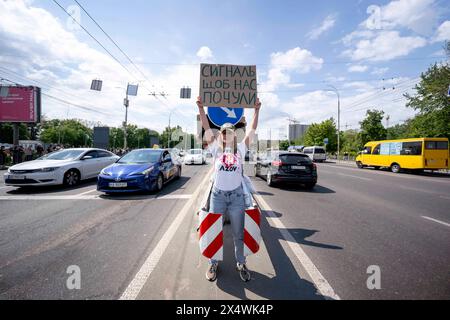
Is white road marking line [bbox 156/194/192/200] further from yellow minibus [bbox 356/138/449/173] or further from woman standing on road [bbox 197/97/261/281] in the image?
yellow minibus [bbox 356/138/449/173]

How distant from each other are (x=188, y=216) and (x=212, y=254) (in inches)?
95.2

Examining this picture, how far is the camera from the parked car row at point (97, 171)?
6793 millimetres

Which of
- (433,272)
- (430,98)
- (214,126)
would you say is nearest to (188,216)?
(214,126)

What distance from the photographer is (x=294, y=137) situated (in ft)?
291

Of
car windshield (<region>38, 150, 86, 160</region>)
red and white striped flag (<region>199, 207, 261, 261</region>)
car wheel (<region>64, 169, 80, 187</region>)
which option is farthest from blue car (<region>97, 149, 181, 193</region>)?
red and white striped flag (<region>199, 207, 261, 261</region>)

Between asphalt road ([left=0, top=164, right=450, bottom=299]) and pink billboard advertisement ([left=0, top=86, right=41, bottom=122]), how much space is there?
60.4 ft

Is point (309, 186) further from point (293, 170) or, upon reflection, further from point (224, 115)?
point (224, 115)

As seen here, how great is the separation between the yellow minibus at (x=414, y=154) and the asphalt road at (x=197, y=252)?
48.2 ft

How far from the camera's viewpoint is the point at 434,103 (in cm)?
2766

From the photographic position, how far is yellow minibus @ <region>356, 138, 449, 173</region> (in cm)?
1680

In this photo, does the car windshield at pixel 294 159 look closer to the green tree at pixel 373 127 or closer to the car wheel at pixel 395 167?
the car wheel at pixel 395 167

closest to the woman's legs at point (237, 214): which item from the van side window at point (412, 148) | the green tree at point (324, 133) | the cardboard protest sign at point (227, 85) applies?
the cardboard protest sign at point (227, 85)
